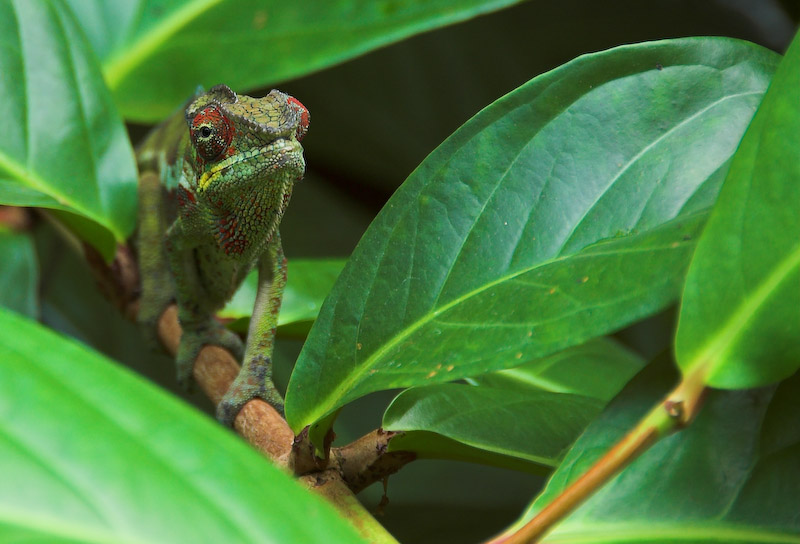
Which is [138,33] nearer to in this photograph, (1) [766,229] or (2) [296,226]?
(2) [296,226]

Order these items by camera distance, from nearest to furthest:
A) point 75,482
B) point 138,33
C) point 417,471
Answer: point 75,482
point 138,33
point 417,471

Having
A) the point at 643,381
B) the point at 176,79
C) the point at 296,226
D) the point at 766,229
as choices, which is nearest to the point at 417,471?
the point at 296,226

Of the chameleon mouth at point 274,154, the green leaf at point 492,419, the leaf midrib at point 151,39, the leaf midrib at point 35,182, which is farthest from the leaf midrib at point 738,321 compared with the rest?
the leaf midrib at point 151,39

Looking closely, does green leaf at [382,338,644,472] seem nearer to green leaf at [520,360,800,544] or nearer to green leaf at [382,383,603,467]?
green leaf at [382,383,603,467]

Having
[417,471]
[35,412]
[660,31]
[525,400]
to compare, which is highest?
[660,31]

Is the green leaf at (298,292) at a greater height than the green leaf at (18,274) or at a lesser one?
greater

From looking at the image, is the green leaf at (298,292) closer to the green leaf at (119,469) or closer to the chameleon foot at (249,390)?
the chameleon foot at (249,390)

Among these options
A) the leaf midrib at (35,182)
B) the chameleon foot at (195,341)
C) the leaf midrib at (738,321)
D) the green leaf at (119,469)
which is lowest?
the chameleon foot at (195,341)

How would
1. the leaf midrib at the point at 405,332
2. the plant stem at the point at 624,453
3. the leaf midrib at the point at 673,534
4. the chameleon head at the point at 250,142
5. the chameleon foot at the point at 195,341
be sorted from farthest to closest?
the chameleon foot at the point at 195,341 < the chameleon head at the point at 250,142 < the leaf midrib at the point at 405,332 < the leaf midrib at the point at 673,534 < the plant stem at the point at 624,453
